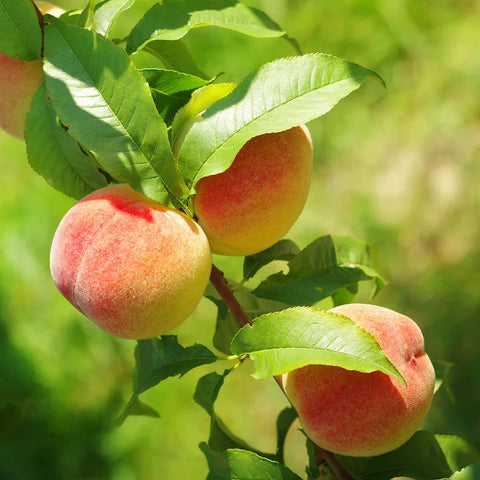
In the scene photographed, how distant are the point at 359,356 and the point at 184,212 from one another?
0.85 feet

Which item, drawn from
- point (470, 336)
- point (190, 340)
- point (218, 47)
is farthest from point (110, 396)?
point (218, 47)

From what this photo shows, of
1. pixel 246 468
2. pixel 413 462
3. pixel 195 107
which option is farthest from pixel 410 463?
pixel 195 107

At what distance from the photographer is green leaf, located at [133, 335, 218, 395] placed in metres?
0.80

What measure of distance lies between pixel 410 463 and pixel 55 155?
21.9 inches

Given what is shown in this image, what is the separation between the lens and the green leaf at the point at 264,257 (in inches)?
36.3

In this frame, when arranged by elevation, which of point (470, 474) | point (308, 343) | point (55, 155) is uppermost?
point (55, 155)

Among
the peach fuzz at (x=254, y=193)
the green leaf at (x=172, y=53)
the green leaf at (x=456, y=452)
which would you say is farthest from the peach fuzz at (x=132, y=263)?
the green leaf at (x=456, y=452)

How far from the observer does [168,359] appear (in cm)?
82

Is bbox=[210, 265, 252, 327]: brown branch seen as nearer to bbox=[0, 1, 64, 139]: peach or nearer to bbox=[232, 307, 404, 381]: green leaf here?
bbox=[232, 307, 404, 381]: green leaf

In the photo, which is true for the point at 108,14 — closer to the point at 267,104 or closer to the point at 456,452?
the point at 267,104

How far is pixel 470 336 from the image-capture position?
189 centimetres

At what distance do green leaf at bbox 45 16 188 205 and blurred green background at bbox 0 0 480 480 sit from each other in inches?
41.0

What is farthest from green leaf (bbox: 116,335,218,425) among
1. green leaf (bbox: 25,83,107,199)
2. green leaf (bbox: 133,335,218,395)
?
green leaf (bbox: 25,83,107,199)

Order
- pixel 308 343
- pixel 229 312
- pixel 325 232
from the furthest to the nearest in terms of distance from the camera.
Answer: pixel 325 232, pixel 229 312, pixel 308 343
